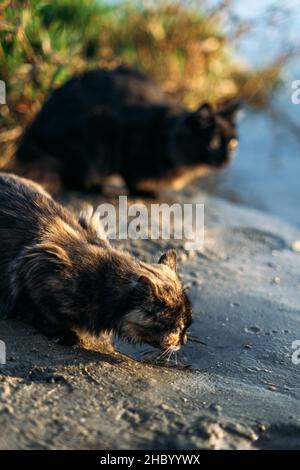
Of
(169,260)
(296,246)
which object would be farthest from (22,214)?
(296,246)

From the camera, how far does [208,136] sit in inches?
290

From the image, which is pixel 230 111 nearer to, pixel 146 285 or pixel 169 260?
pixel 169 260

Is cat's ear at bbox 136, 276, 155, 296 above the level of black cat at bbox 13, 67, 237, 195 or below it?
below

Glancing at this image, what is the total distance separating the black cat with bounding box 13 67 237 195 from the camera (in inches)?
274

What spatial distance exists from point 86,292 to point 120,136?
360 centimetres

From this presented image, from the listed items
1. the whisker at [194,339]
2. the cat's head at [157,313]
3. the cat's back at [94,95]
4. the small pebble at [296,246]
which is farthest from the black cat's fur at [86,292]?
the cat's back at [94,95]

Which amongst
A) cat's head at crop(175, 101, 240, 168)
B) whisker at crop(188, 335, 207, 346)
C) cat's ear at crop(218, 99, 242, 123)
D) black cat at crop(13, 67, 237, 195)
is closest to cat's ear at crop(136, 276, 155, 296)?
whisker at crop(188, 335, 207, 346)

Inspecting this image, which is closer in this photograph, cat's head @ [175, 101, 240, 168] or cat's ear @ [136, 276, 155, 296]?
cat's ear @ [136, 276, 155, 296]

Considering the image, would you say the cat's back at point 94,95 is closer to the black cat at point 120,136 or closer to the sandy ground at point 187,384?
the black cat at point 120,136

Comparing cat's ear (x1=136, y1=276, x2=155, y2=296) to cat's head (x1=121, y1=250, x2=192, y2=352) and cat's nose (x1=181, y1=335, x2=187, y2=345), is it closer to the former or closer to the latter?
cat's head (x1=121, y1=250, x2=192, y2=352)

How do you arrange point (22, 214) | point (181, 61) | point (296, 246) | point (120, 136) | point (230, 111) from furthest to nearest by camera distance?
1. point (181, 61)
2. point (230, 111)
3. point (120, 136)
4. point (296, 246)
5. point (22, 214)

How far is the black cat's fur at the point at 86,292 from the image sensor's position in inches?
146

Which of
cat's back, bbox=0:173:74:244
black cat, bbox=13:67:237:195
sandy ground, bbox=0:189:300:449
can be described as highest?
black cat, bbox=13:67:237:195

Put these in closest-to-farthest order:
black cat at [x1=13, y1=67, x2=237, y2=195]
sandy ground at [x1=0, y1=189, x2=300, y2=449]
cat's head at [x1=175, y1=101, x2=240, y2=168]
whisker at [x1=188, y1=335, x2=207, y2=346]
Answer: sandy ground at [x1=0, y1=189, x2=300, y2=449]
whisker at [x1=188, y1=335, x2=207, y2=346]
black cat at [x1=13, y1=67, x2=237, y2=195]
cat's head at [x1=175, y1=101, x2=240, y2=168]
